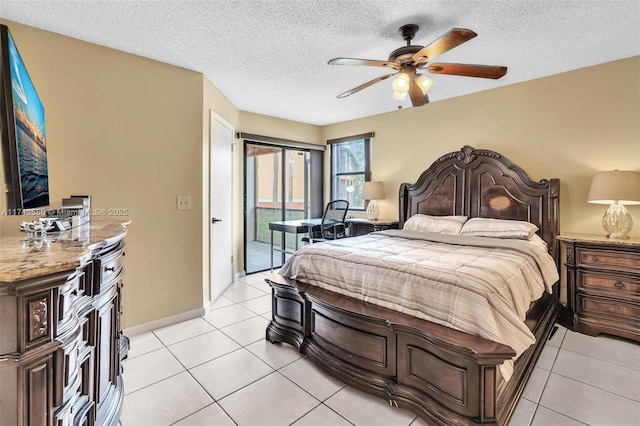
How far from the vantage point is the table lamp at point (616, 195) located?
2525 mm

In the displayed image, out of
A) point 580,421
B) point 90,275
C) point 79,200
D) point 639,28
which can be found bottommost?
point 580,421

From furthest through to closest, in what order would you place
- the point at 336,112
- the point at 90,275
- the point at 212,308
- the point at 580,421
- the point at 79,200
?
1. the point at 336,112
2. the point at 212,308
3. the point at 79,200
4. the point at 580,421
5. the point at 90,275

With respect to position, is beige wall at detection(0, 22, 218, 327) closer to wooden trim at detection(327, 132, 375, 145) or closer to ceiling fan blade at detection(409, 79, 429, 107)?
ceiling fan blade at detection(409, 79, 429, 107)

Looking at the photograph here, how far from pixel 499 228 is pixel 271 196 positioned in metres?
3.30

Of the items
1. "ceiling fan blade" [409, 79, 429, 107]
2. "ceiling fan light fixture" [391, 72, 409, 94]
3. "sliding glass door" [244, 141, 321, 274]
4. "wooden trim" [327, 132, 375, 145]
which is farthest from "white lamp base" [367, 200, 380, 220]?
"ceiling fan light fixture" [391, 72, 409, 94]

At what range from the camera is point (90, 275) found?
1.27 meters

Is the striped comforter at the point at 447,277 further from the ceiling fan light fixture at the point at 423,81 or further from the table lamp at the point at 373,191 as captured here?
the table lamp at the point at 373,191

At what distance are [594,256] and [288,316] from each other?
8.91 ft

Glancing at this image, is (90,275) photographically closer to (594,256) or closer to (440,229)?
(440,229)

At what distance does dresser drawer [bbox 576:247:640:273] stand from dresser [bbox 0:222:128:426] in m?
3.58

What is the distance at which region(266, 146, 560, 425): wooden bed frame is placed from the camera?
1.51 meters

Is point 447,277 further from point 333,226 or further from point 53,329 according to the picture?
point 333,226

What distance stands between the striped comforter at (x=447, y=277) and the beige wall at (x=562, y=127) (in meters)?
1.05

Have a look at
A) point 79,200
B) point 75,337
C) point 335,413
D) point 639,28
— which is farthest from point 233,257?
point 639,28
